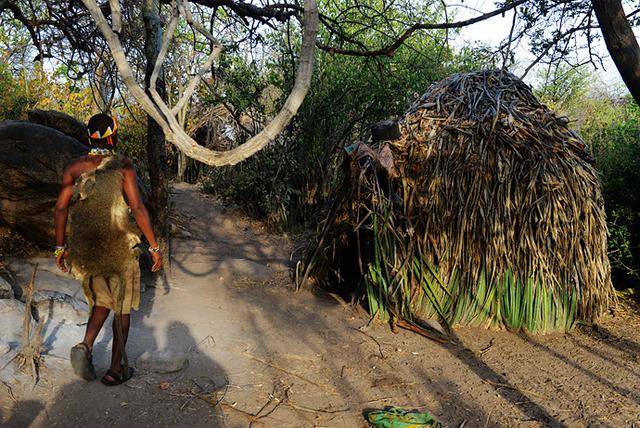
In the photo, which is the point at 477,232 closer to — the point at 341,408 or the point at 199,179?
the point at 341,408

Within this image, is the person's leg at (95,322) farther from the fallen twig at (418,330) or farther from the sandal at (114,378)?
the fallen twig at (418,330)

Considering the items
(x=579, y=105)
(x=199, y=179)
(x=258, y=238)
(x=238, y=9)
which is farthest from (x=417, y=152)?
(x=579, y=105)

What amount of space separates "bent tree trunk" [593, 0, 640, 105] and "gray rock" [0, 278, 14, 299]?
5180mm

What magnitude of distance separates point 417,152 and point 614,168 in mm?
3443

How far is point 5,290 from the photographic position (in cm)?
459

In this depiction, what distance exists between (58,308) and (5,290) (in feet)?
1.53

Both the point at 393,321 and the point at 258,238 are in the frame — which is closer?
the point at 393,321

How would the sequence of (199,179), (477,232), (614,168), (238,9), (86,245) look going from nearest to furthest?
(86,245)
(477,232)
(238,9)
(614,168)
(199,179)

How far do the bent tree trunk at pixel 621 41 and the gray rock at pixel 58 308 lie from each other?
4.76 meters

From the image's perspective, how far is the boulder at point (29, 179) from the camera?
5.98 m

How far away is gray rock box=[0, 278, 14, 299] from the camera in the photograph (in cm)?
452

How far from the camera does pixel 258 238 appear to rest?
31.5 ft

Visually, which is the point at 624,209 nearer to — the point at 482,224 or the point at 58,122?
the point at 482,224

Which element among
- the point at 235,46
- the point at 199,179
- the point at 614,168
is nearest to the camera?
the point at 235,46
